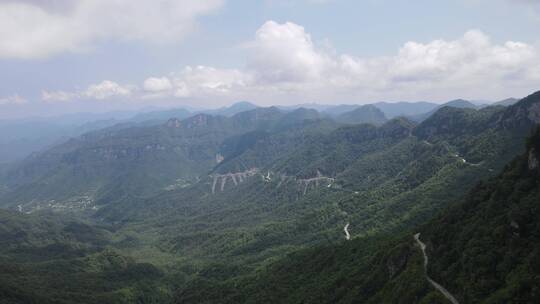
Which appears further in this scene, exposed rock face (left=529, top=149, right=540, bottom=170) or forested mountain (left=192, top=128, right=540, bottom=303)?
exposed rock face (left=529, top=149, right=540, bottom=170)

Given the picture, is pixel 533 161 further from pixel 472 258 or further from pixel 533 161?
pixel 472 258

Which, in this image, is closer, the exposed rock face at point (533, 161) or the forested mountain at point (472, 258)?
the forested mountain at point (472, 258)

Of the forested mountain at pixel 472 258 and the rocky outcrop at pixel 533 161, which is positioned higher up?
the rocky outcrop at pixel 533 161

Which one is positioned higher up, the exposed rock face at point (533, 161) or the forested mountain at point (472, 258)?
the exposed rock face at point (533, 161)

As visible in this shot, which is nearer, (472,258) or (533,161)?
(472,258)

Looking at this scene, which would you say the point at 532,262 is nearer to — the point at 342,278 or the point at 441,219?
the point at 441,219

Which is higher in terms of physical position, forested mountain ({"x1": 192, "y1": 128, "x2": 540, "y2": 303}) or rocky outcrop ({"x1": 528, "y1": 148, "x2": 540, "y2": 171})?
rocky outcrop ({"x1": 528, "y1": 148, "x2": 540, "y2": 171})

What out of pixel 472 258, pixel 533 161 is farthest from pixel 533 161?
pixel 472 258

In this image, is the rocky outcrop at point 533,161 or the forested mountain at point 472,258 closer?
the forested mountain at point 472,258
